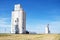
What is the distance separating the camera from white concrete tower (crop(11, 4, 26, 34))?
42.8m

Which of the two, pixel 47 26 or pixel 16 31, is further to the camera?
pixel 47 26

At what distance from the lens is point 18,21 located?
42.9 meters

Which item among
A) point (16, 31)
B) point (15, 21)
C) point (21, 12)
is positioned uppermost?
point (21, 12)

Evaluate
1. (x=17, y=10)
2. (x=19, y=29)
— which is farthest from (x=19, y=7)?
(x=19, y=29)

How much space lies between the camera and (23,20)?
43.2 metres

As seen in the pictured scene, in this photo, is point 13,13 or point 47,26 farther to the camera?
point 47,26

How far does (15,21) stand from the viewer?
141 feet

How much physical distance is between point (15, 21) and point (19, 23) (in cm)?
143

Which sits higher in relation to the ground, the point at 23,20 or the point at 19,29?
the point at 23,20

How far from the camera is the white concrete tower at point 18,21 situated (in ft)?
140

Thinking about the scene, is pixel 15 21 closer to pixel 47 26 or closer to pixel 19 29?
pixel 19 29

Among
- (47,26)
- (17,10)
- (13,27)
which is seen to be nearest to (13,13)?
(17,10)

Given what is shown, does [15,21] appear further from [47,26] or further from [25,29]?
[47,26]

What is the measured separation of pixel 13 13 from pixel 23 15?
3263mm
